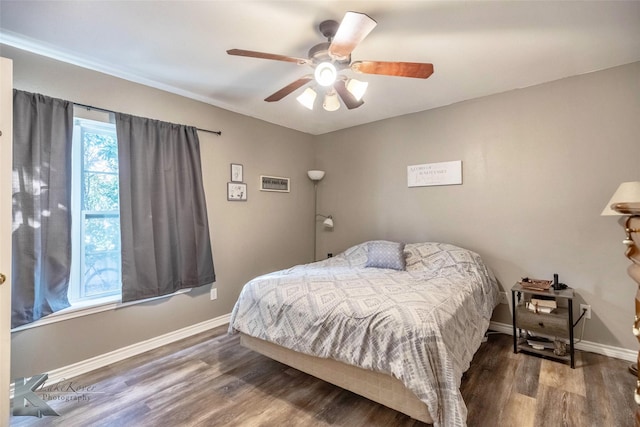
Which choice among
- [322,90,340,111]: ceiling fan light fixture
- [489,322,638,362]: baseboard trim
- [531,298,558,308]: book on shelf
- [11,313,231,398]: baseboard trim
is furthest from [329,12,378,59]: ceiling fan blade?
[489,322,638,362]: baseboard trim

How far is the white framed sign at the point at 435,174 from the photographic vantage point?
3262mm

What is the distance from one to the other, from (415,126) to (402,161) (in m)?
0.43

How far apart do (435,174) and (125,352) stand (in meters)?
3.54

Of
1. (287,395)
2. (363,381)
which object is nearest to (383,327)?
(363,381)

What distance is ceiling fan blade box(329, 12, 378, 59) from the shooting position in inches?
57.7

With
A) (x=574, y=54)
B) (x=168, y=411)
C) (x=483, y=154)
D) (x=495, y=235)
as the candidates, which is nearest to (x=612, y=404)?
(x=495, y=235)

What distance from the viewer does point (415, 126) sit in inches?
140

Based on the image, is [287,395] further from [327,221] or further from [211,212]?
[327,221]

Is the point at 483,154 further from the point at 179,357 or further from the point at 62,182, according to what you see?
the point at 62,182

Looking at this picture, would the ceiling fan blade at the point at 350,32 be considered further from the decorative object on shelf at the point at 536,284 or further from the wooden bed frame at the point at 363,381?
the decorative object on shelf at the point at 536,284

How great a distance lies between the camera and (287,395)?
80.4 inches

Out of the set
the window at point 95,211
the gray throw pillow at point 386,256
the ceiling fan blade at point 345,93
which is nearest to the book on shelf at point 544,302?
the gray throw pillow at point 386,256

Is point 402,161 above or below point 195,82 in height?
below

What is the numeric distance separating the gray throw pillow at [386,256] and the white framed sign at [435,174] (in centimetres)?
84
